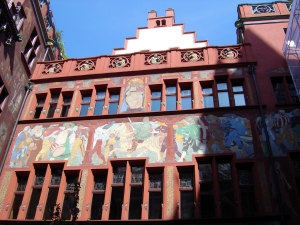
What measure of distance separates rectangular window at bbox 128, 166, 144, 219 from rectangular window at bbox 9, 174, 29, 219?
3.79 meters

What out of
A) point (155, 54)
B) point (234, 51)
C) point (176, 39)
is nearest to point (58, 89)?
point (155, 54)

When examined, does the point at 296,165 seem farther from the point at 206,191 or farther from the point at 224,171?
the point at 206,191

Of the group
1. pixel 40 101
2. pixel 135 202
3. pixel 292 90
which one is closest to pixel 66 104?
pixel 40 101

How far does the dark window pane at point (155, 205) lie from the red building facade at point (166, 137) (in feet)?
0.11

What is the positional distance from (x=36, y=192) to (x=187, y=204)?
511cm

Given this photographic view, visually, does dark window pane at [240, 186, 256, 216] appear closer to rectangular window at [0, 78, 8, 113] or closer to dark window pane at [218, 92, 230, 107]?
dark window pane at [218, 92, 230, 107]

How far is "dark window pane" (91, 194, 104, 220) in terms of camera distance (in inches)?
439

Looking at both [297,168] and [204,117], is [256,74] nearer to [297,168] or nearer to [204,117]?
[204,117]

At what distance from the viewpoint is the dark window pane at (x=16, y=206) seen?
1170cm

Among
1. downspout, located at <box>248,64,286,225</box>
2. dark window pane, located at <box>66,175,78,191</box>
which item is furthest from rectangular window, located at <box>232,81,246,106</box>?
dark window pane, located at <box>66,175,78,191</box>

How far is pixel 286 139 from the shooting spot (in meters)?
11.9

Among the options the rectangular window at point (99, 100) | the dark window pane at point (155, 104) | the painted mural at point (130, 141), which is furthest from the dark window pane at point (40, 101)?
the dark window pane at point (155, 104)

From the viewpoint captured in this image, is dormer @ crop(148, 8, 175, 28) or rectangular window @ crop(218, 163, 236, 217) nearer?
rectangular window @ crop(218, 163, 236, 217)

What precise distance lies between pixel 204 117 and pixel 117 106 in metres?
3.54
